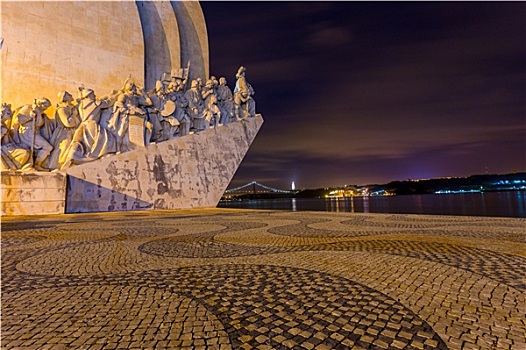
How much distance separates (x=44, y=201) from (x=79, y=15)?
23.1 feet

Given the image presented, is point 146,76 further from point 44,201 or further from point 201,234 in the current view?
point 201,234

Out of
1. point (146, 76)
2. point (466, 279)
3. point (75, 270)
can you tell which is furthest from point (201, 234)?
point (146, 76)

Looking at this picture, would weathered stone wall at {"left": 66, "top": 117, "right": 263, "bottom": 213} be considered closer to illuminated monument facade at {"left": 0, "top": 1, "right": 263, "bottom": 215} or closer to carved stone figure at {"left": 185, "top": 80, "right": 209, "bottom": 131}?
illuminated monument facade at {"left": 0, "top": 1, "right": 263, "bottom": 215}

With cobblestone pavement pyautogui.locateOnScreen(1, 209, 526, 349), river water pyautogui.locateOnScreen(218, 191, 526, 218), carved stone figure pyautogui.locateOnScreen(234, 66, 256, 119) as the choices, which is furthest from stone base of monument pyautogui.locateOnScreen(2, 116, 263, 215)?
river water pyautogui.locateOnScreen(218, 191, 526, 218)

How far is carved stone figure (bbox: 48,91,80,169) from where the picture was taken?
8.85m

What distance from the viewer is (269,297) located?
1607mm

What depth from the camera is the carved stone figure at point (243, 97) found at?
1302 centimetres

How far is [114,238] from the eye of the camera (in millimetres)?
3744

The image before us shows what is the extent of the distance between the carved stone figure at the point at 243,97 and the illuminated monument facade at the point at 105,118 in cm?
6

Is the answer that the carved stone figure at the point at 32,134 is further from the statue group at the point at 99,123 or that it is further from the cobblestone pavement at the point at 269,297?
the cobblestone pavement at the point at 269,297

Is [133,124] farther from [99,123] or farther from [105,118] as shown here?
[99,123]

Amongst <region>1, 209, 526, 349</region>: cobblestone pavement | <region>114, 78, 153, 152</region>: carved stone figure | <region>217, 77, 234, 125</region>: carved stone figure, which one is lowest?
<region>1, 209, 526, 349</region>: cobblestone pavement

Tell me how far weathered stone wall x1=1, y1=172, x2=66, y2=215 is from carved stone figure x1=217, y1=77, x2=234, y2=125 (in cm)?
614

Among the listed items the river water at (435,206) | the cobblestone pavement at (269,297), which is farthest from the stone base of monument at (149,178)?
the river water at (435,206)
